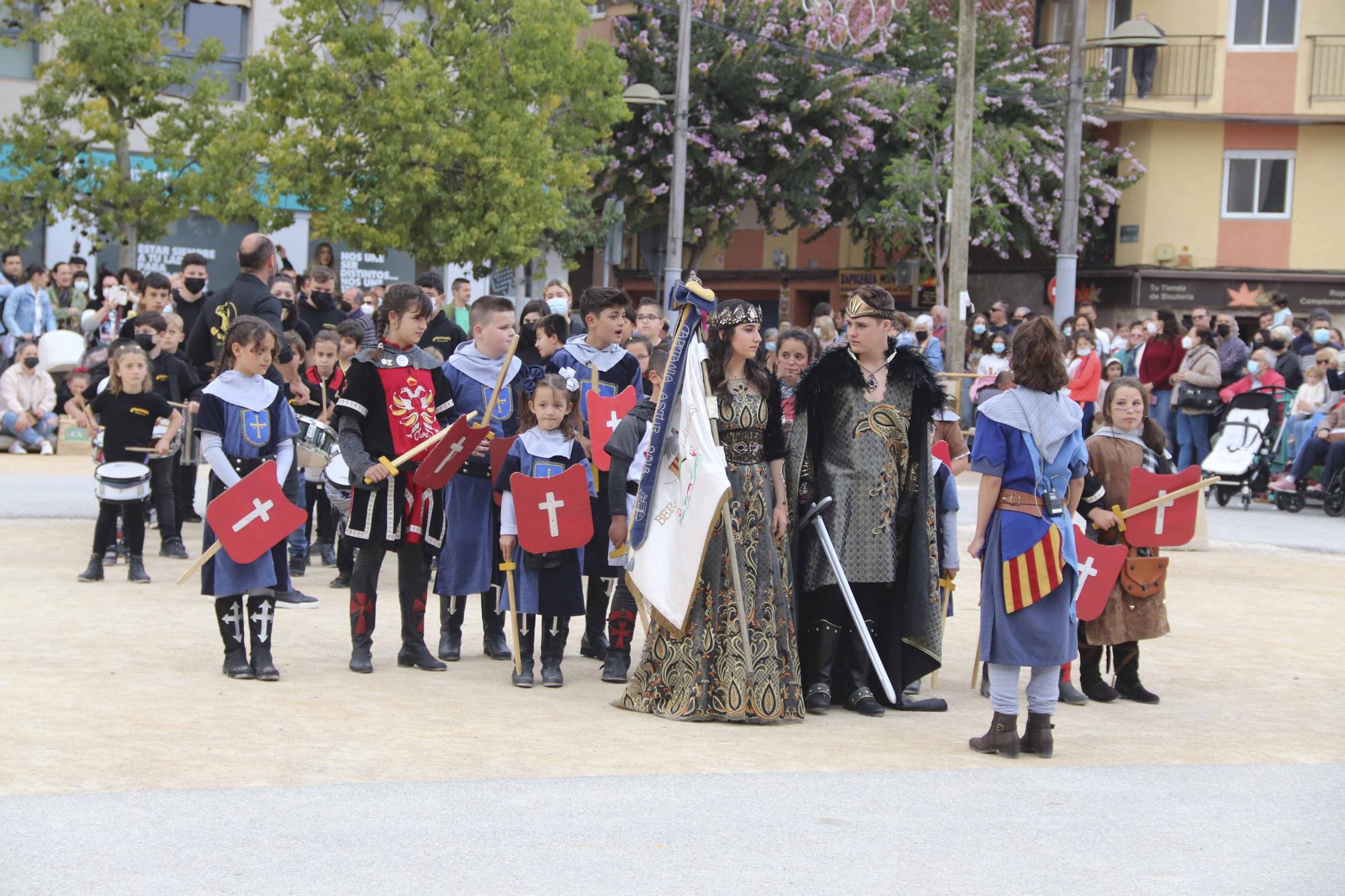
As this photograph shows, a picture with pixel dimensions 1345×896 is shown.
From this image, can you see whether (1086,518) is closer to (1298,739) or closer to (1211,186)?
(1298,739)

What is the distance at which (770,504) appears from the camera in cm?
772

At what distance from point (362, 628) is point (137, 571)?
3374mm

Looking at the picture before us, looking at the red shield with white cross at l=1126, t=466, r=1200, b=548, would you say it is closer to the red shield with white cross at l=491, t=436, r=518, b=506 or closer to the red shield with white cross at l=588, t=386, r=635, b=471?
the red shield with white cross at l=588, t=386, r=635, b=471

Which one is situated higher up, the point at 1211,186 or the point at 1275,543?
the point at 1211,186

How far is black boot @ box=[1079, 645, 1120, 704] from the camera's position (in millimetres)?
8523

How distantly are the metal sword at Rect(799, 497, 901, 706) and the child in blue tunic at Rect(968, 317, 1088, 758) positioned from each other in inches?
30.1

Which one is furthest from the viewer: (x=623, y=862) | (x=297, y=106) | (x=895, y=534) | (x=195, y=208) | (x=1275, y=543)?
(x=195, y=208)

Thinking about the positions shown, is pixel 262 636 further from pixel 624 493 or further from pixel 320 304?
pixel 320 304

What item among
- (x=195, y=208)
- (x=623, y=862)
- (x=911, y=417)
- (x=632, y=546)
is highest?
(x=195, y=208)

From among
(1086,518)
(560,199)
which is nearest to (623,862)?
(1086,518)

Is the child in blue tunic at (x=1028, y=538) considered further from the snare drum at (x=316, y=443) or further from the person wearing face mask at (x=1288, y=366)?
the person wearing face mask at (x=1288, y=366)

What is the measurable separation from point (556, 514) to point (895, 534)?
1.62 meters

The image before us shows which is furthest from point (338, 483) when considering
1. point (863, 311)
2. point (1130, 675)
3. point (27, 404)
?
point (27, 404)

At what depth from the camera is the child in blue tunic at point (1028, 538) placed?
710 cm
